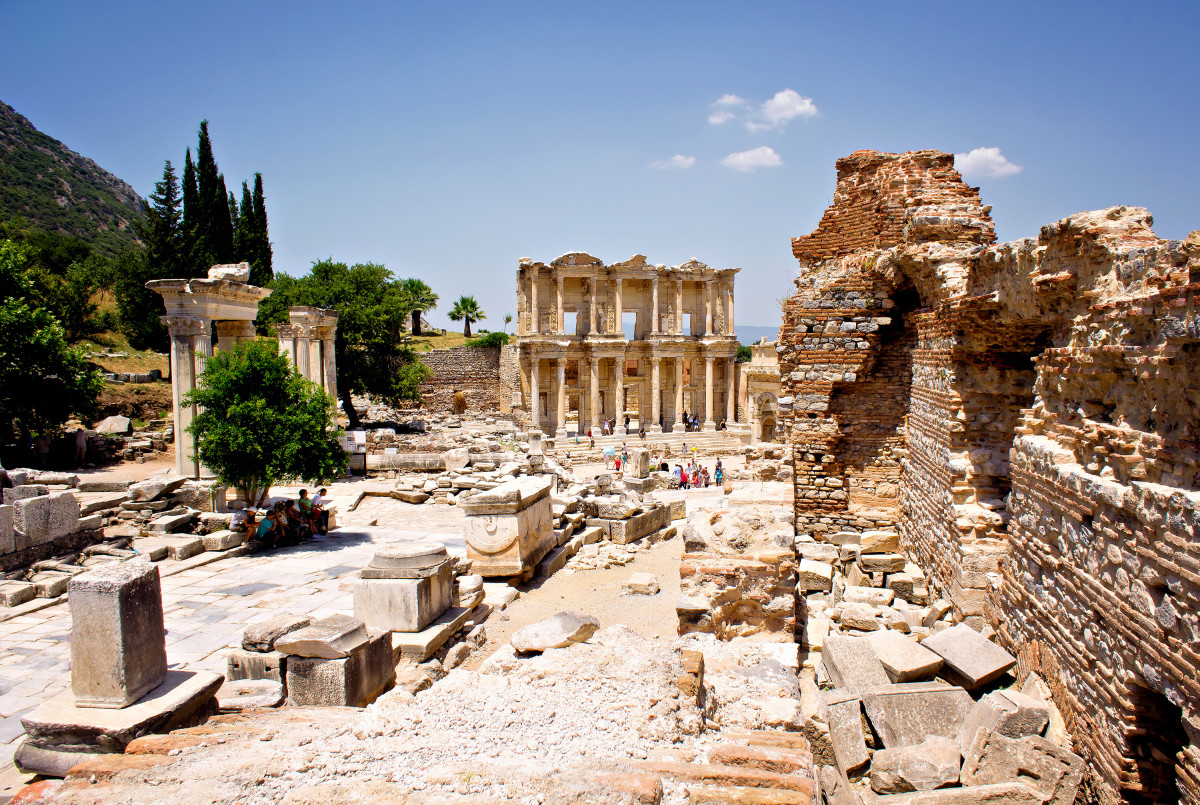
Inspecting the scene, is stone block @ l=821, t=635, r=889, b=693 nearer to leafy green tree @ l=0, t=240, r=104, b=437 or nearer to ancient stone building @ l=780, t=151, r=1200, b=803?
ancient stone building @ l=780, t=151, r=1200, b=803

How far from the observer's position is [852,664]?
16.2ft

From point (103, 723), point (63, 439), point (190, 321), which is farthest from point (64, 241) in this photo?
point (103, 723)

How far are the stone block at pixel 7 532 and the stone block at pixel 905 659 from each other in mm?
11754

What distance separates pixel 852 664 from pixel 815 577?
2794 mm

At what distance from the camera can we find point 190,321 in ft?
52.8

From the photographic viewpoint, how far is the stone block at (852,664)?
4762 millimetres

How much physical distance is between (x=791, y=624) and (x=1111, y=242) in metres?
4.52

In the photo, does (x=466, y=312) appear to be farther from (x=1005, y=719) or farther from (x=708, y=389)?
(x=1005, y=719)

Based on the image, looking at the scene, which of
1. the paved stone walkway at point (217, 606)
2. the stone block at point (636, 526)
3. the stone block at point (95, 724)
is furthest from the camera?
the stone block at point (636, 526)

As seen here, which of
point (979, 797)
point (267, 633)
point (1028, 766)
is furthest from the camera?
point (267, 633)

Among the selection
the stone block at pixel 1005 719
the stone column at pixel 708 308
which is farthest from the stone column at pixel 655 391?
the stone block at pixel 1005 719

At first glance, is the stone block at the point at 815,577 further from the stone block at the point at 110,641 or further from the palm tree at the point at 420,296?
the palm tree at the point at 420,296

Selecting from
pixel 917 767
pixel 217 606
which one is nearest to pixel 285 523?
pixel 217 606

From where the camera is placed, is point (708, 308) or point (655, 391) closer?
point (655, 391)
